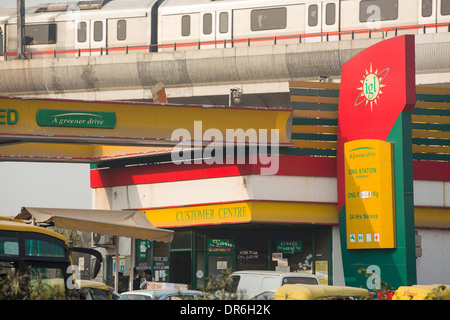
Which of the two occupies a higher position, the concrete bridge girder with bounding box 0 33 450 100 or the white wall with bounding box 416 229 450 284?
the concrete bridge girder with bounding box 0 33 450 100

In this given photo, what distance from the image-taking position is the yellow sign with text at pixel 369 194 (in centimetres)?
2020

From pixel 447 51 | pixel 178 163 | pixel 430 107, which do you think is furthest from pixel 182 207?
pixel 447 51

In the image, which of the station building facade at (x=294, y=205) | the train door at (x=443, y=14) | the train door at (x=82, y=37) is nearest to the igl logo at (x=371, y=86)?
the station building facade at (x=294, y=205)

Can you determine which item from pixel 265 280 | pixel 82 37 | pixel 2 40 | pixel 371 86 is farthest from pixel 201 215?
pixel 2 40

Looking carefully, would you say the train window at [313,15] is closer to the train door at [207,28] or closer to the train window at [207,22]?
the train door at [207,28]

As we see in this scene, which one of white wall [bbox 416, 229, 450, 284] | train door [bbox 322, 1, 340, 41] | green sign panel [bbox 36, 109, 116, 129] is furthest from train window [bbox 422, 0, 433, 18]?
green sign panel [bbox 36, 109, 116, 129]

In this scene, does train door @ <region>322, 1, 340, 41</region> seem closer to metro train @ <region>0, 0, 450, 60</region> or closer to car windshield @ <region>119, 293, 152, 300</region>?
metro train @ <region>0, 0, 450, 60</region>

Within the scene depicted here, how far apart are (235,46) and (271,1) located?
2611 mm

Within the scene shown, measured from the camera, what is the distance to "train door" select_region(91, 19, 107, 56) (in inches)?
1640

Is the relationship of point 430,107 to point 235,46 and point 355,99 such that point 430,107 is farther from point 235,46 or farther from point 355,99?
point 235,46

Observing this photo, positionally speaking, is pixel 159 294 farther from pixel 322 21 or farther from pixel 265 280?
pixel 322 21

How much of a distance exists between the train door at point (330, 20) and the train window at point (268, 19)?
199 centimetres

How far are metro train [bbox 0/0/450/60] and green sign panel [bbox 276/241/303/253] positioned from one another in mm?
14400

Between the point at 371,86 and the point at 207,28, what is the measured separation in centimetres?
1955
